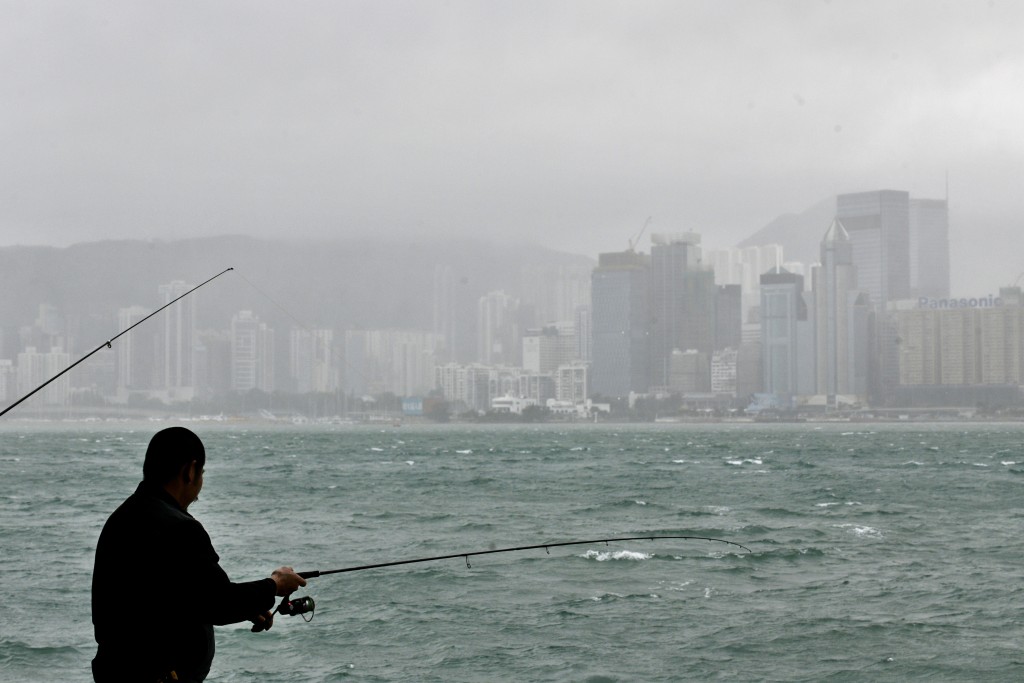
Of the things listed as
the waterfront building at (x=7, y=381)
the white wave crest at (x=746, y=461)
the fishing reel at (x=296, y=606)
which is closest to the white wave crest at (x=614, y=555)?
the fishing reel at (x=296, y=606)

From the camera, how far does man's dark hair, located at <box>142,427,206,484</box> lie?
3.88m

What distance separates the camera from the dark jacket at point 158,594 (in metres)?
3.71

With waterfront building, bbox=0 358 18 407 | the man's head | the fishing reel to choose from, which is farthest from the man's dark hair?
waterfront building, bbox=0 358 18 407

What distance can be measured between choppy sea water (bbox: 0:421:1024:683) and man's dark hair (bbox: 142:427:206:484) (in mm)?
302

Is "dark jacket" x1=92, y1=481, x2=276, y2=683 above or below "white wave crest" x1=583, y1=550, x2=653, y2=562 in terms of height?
above

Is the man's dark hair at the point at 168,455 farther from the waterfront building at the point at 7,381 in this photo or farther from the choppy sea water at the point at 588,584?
the waterfront building at the point at 7,381

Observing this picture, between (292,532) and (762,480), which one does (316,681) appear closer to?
(292,532)

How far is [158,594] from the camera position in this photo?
12.3 ft

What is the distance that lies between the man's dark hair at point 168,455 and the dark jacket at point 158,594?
42mm

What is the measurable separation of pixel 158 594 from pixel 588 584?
46.7ft

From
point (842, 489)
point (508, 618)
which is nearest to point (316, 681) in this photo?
point (508, 618)

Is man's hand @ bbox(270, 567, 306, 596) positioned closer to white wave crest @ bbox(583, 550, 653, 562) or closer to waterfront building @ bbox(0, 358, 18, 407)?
white wave crest @ bbox(583, 550, 653, 562)

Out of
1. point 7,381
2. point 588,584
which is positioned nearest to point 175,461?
point 588,584

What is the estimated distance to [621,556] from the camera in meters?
20.2
